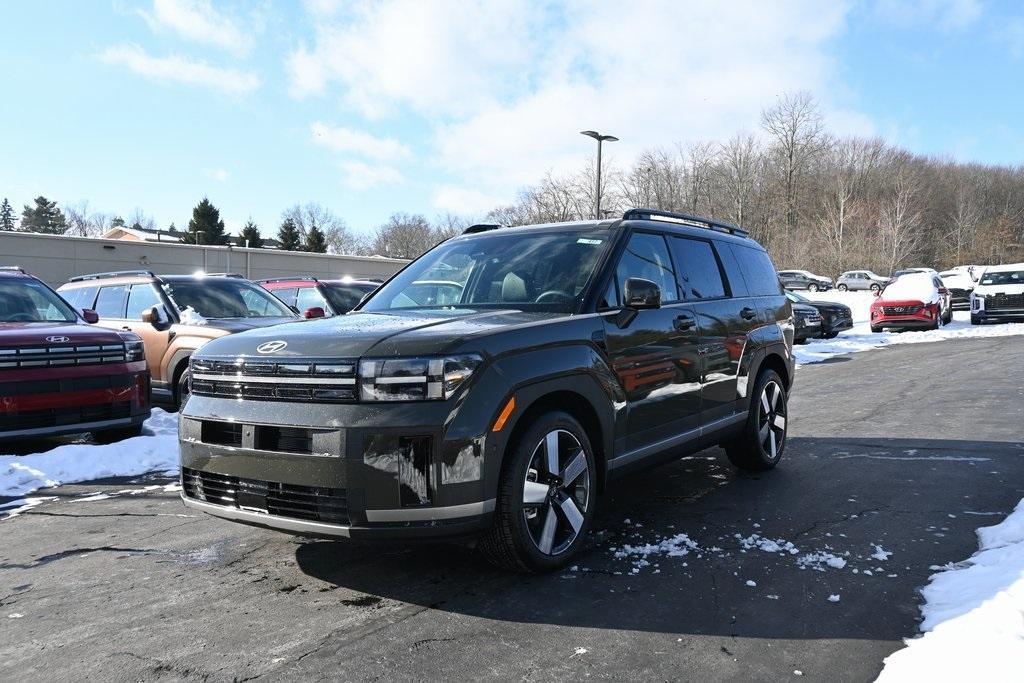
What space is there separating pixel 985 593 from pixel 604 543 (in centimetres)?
182

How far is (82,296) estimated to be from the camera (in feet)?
33.9

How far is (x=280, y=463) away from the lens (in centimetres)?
336

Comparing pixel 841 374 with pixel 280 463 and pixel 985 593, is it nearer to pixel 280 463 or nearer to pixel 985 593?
pixel 985 593

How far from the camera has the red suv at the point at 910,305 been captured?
2156cm

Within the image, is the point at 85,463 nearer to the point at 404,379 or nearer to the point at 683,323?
the point at 404,379

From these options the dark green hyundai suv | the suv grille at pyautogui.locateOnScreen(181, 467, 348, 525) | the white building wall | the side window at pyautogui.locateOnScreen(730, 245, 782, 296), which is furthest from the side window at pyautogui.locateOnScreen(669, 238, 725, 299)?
the white building wall

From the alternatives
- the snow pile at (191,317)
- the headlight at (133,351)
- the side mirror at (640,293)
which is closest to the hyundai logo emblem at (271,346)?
the side mirror at (640,293)

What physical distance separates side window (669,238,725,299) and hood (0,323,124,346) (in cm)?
511

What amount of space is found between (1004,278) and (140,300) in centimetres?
2440

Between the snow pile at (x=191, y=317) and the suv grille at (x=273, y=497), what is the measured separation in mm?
5249

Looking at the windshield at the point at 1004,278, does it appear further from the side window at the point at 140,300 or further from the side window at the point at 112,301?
the side window at the point at 112,301

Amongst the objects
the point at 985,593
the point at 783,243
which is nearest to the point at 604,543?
the point at 985,593

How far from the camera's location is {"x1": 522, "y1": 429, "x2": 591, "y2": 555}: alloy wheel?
367 cm

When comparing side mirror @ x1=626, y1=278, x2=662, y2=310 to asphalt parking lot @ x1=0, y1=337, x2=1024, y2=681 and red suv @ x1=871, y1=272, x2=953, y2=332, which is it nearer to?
asphalt parking lot @ x1=0, y1=337, x2=1024, y2=681
